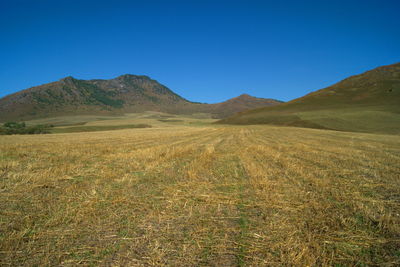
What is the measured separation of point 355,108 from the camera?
8312 centimetres

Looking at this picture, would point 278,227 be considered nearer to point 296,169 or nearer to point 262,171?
point 262,171

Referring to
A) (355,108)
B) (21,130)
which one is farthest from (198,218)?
(355,108)

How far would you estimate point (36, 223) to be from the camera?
4.04m

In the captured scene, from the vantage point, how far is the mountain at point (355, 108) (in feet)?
186

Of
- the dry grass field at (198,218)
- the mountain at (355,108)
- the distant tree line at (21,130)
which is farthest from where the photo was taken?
the distant tree line at (21,130)

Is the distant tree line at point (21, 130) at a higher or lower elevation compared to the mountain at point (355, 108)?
lower

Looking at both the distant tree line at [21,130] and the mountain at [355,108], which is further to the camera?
the distant tree line at [21,130]

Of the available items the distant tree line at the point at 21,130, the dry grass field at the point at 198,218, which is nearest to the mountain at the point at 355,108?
the dry grass field at the point at 198,218

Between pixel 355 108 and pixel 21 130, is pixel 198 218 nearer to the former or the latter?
pixel 21 130

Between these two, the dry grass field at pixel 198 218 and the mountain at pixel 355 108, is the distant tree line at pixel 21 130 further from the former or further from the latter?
the mountain at pixel 355 108

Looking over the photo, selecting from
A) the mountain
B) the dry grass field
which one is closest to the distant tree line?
the dry grass field

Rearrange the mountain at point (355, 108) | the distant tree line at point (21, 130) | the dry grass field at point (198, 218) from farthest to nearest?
the distant tree line at point (21, 130) < the mountain at point (355, 108) < the dry grass field at point (198, 218)

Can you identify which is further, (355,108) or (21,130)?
(355,108)

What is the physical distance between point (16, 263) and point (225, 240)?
127 inches
